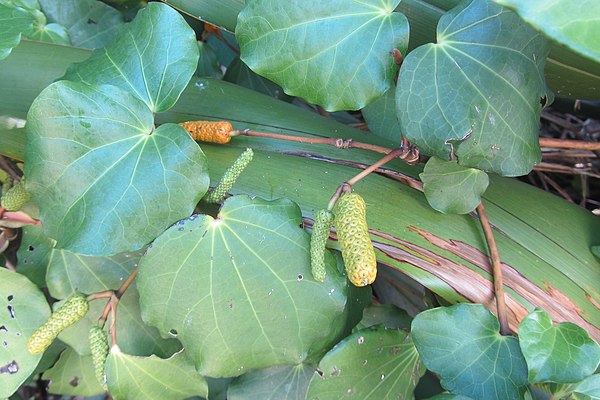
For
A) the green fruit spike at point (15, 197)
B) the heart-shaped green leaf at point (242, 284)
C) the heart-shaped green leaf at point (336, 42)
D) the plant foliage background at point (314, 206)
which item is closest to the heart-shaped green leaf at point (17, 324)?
the plant foliage background at point (314, 206)

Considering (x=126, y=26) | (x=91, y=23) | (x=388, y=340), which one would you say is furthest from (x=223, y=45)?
(x=388, y=340)

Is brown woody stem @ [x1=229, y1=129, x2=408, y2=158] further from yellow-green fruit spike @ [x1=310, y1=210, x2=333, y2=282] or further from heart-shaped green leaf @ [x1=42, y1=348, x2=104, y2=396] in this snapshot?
heart-shaped green leaf @ [x1=42, y1=348, x2=104, y2=396]

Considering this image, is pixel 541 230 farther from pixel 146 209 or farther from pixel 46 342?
pixel 46 342

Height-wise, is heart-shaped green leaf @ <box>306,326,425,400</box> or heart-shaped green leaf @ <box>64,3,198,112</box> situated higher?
heart-shaped green leaf @ <box>64,3,198,112</box>

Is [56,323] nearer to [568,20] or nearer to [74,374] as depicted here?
[74,374]

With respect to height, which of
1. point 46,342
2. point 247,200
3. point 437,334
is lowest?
point 46,342

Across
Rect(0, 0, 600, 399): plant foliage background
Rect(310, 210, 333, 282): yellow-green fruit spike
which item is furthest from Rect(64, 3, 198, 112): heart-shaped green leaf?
Rect(310, 210, 333, 282): yellow-green fruit spike
